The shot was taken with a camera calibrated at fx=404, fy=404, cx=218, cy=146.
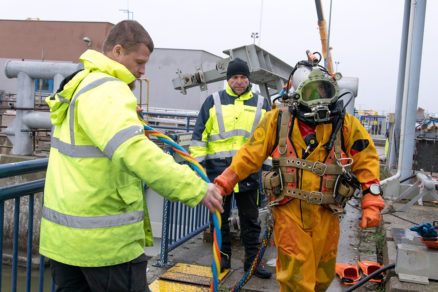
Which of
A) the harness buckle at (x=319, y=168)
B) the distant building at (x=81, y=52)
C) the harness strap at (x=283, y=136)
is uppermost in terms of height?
the distant building at (x=81, y=52)

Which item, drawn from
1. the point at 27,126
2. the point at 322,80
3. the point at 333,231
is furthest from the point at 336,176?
the point at 27,126

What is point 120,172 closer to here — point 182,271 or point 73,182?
point 73,182

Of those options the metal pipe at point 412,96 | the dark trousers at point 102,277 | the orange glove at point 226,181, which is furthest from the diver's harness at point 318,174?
the metal pipe at point 412,96

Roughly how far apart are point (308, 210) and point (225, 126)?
157cm

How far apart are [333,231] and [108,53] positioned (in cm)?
200

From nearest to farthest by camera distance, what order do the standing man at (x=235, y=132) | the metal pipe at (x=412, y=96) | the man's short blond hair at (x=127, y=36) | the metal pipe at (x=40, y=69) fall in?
the man's short blond hair at (x=127, y=36), the standing man at (x=235, y=132), the metal pipe at (x=412, y=96), the metal pipe at (x=40, y=69)

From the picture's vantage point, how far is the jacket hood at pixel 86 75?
1.95m

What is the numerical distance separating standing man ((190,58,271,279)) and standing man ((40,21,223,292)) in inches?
85.3

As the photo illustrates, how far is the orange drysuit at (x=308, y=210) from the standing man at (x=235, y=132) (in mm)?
1039

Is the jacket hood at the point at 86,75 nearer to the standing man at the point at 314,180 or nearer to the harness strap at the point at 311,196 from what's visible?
the standing man at the point at 314,180

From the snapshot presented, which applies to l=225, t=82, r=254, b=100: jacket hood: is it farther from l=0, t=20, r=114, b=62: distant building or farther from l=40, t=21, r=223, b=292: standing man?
l=0, t=20, r=114, b=62: distant building

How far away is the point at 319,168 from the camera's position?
287 centimetres

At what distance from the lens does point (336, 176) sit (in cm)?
291

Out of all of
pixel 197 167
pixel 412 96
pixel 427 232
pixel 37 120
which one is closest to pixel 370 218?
pixel 427 232
